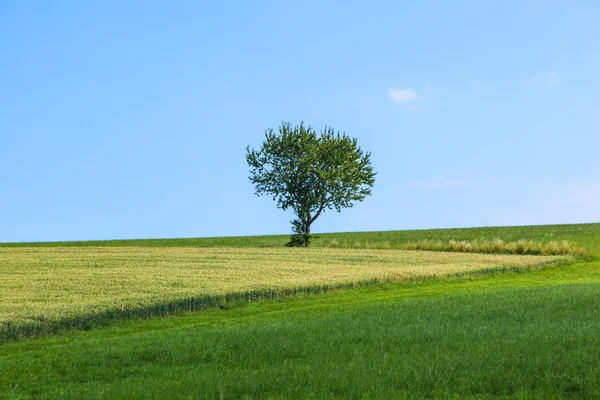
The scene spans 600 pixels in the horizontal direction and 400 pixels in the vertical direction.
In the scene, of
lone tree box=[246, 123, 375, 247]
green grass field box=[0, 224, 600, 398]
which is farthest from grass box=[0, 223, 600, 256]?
green grass field box=[0, 224, 600, 398]

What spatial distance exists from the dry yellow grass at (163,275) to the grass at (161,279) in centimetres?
3

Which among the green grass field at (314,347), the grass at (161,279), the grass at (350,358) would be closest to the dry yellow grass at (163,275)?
the grass at (161,279)

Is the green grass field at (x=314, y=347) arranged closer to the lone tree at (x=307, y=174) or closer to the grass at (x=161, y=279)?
the grass at (x=161, y=279)

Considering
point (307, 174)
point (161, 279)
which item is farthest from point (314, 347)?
Result: point (307, 174)

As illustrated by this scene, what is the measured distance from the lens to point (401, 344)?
1258 cm

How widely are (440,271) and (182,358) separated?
2305 centimetres

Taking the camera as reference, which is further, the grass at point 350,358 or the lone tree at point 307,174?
the lone tree at point 307,174

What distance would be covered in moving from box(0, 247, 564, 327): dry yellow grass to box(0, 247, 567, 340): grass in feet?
0.11

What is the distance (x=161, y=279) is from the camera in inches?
1047

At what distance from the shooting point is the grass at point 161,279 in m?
19.1

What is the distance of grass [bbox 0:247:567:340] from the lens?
1911 cm

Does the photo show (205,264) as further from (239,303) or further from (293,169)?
(293,169)

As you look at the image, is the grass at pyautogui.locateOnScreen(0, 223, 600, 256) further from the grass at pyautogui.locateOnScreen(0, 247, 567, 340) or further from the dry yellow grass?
the grass at pyautogui.locateOnScreen(0, 247, 567, 340)

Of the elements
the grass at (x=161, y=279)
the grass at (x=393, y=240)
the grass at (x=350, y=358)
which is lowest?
the grass at (x=350, y=358)
